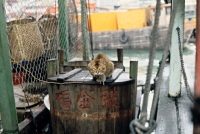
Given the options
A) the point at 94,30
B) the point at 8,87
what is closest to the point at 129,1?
the point at 94,30

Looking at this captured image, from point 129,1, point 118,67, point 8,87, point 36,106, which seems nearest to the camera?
point 8,87

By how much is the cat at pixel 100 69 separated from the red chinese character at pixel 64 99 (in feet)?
1.47

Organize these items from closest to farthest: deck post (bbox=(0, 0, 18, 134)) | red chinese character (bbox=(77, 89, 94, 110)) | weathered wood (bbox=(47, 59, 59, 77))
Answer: deck post (bbox=(0, 0, 18, 134))
red chinese character (bbox=(77, 89, 94, 110))
weathered wood (bbox=(47, 59, 59, 77))

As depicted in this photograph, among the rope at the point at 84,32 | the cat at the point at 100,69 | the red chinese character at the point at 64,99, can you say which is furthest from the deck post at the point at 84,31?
the red chinese character at the point at 64,99

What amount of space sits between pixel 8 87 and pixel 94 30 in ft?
64.1

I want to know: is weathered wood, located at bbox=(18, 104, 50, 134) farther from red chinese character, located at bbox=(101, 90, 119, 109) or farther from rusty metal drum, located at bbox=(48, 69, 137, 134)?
red chinese character, located at bbox=(101, 90, 119, 109)

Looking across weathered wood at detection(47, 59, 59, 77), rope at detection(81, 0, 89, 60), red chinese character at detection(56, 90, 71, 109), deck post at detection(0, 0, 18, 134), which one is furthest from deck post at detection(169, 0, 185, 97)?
rope at detection(81, 0, 89, 60)

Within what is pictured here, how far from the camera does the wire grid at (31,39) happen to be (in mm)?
4910

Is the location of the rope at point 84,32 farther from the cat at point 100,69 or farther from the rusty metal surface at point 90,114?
the rusty metal surface at point 90,114

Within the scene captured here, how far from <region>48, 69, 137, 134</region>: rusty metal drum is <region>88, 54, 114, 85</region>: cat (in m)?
0.08

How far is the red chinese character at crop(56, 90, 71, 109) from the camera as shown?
3305mm

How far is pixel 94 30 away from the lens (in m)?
22.2

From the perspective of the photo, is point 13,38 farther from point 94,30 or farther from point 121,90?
point 94,30

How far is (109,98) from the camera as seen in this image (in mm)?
3273
